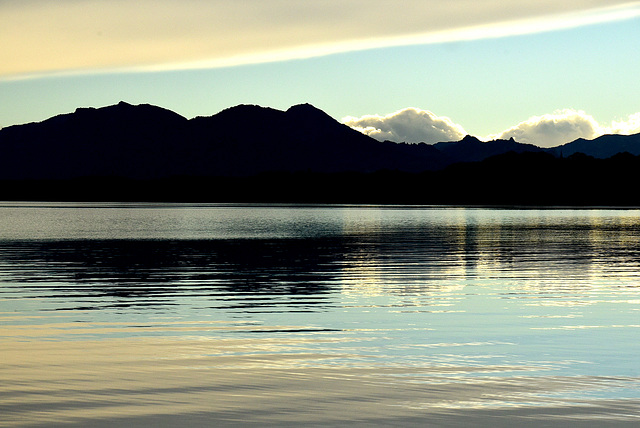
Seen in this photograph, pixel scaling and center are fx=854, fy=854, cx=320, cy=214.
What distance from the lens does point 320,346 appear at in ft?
61.8

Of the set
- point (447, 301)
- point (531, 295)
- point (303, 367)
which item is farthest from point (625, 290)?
point (303, 367)

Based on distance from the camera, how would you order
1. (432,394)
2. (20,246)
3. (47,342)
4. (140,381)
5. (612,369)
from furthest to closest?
(20,246), (47,342), (612,369), (140,381), (432,394)

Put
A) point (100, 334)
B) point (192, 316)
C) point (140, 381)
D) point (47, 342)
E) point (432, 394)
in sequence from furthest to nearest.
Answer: point (192, 316), point (100, 334), point (47, 342), point (140, 381), point (432, 394)

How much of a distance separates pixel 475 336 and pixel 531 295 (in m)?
9.49

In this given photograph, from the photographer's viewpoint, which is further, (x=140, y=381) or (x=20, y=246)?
(x=20, y=246)

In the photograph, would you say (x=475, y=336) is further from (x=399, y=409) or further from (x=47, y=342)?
(x=47, y=342)

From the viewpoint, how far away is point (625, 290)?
30.7m

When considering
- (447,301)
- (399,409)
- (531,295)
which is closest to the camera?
(399,409)

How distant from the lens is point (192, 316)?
23594mm

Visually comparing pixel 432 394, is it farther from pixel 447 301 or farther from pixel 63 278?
pixel 63 278

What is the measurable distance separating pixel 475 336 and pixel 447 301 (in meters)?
6.95

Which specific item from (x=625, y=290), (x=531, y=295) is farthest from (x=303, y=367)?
(x=625, y=290)

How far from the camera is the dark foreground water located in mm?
13164

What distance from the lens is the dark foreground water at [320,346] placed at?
13.2m
